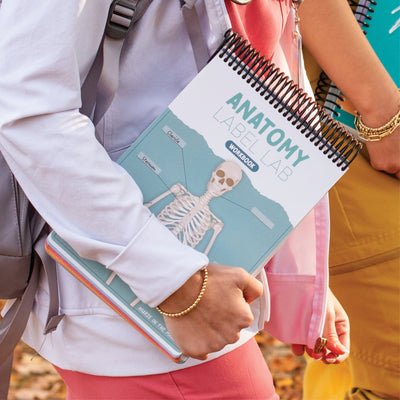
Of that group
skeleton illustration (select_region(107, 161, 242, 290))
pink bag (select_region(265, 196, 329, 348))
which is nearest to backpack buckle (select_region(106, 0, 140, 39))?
skeleton illustration (select_region(107, 161, 242, 290))

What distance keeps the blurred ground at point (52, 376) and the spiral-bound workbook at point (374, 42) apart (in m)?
2.08

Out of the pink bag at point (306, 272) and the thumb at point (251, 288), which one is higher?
the thumb at point (251, 288)

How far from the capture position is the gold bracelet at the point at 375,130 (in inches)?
63.7

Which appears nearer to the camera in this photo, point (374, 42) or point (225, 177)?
point (225, 177)

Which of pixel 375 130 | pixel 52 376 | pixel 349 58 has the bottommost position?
pixel 52 376

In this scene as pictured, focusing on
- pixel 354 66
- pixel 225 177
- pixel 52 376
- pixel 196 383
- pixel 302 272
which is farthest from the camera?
pixel 52 376

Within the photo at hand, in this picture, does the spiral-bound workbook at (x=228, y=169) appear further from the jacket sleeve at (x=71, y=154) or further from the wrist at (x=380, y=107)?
the wrist at (x=380, y=107)

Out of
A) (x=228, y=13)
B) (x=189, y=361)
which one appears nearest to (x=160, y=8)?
(x=228, y=13)

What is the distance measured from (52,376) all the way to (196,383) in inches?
96.8

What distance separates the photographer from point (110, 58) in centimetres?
100

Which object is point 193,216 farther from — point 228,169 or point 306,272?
point 306,272

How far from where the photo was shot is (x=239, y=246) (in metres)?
1.06

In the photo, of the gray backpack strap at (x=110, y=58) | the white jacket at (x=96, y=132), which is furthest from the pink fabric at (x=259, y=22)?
the gray backpack strap at (x=110, y=58)

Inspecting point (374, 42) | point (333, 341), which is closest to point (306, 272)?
point (333, 341)
